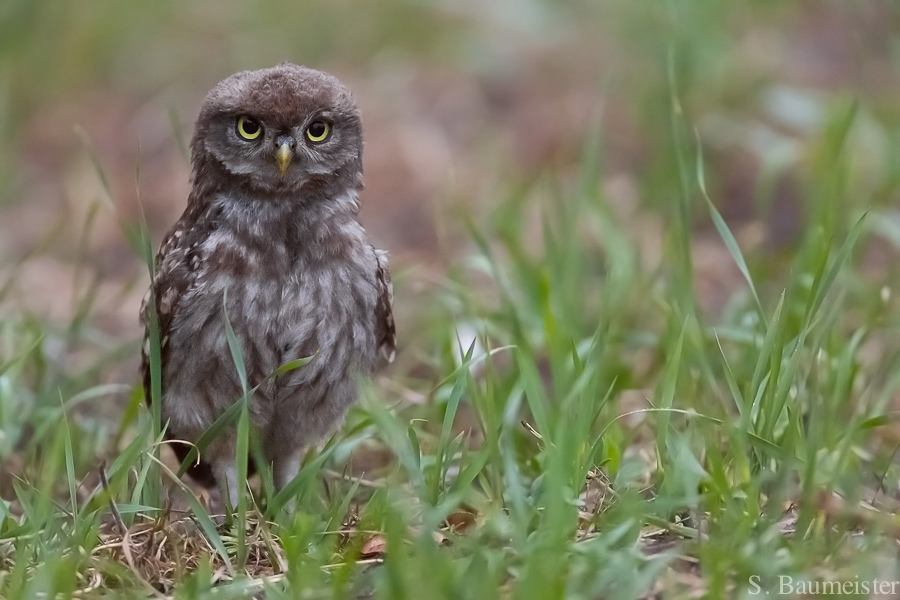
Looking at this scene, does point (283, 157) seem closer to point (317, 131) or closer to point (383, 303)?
point (317, 131)

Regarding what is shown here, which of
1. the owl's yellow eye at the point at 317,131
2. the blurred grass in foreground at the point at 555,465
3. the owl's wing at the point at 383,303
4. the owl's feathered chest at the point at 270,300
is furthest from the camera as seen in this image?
the owl's wing at the point at 383,303

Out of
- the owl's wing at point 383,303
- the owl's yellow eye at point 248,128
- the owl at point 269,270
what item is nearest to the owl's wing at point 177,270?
the owl at point 269,270

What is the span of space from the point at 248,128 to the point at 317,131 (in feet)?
0.71

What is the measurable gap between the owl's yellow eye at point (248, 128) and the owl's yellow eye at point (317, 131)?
0.52 ft

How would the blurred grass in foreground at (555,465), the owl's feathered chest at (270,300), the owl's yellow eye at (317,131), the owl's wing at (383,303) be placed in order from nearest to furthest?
the blurred grass in foreground at (555,465)
the owl's feathered chest at (270,300)
the owl's yellow eye at (317,131)
the owl's wing at (383,303)

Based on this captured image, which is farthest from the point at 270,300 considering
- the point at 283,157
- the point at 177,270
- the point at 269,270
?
the point at 283,157

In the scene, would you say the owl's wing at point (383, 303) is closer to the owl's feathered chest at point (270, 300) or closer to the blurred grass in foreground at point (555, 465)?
the owl's feathered chest at point (270, 300)

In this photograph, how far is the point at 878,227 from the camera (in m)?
4.84

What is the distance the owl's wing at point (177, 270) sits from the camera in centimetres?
350

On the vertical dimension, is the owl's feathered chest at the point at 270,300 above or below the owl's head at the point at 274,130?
below

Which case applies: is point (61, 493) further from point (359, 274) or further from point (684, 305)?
point (684, 305)

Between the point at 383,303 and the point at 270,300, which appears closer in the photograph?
the point at 270,300

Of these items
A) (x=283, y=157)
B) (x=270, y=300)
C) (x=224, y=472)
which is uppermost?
(x=283, y=157)

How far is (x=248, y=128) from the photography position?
3.52m
